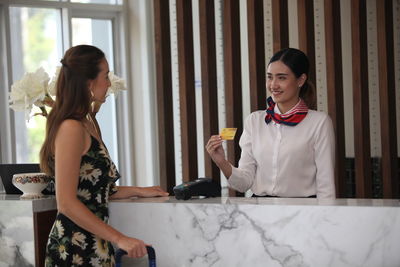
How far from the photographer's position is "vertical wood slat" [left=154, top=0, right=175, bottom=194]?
14.2 ft

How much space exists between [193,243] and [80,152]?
0.55 m

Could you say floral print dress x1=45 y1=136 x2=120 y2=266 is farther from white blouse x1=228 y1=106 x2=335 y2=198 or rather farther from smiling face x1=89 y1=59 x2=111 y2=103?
white blouse x1=228 y1=106 x2=335 y2=198

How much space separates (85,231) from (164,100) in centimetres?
213

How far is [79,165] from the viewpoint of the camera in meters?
2.14

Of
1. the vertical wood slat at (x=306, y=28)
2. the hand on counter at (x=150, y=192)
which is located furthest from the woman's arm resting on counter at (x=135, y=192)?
the vertical wood slat at (x=306, y=28)

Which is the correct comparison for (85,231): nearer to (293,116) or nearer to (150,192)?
(150,192)

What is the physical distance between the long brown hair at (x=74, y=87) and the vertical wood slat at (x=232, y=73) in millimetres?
1958

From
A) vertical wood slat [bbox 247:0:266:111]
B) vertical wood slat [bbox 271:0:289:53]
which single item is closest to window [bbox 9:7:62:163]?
vertical wood slat [bbox 247:0:266:111]

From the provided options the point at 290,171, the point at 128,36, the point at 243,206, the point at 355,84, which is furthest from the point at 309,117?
the point at 128,36

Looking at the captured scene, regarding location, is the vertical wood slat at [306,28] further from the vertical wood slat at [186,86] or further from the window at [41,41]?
the window at [41,41]

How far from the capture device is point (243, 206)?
228 cm

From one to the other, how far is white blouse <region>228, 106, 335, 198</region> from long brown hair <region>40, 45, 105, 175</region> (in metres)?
0.95

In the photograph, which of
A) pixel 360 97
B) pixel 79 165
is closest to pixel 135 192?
pixel 79 165

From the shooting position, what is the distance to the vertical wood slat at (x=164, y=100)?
4316 mm
